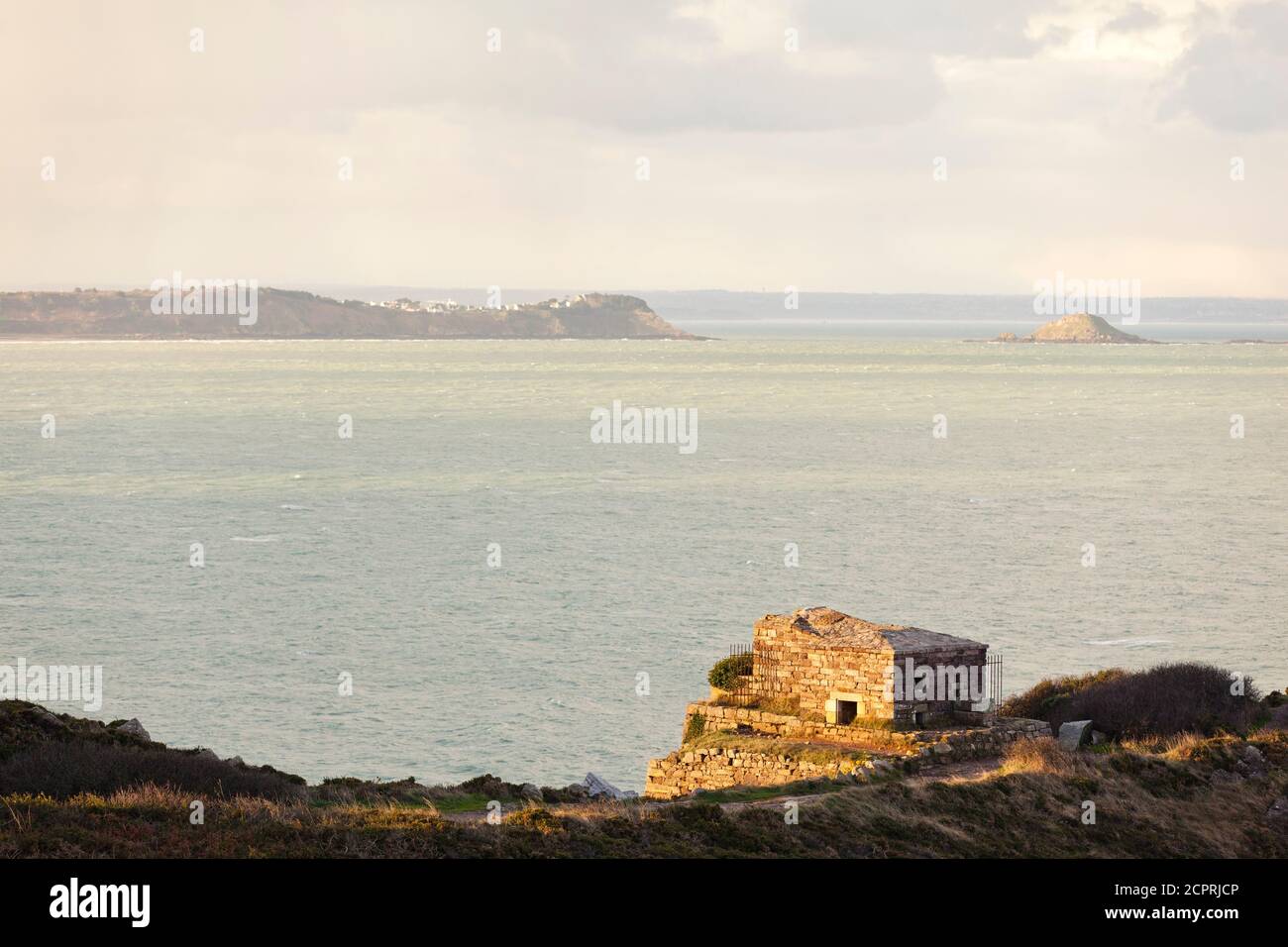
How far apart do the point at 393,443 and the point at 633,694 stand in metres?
93.3

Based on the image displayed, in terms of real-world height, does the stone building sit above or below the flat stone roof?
below

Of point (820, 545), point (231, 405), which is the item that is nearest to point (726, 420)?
point (231, 405)

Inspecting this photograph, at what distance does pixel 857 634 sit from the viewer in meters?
33.7

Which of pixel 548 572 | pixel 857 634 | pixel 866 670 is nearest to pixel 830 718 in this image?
pixel 866 670

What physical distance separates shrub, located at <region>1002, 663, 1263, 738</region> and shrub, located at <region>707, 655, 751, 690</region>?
7110 millimetres

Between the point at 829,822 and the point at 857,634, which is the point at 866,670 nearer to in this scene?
the point at 857,634

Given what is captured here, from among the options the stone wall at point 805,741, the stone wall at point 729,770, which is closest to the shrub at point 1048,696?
the stone wall at point 805,741

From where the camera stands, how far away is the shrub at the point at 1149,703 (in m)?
37.7

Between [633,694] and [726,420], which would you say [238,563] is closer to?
[633,694]

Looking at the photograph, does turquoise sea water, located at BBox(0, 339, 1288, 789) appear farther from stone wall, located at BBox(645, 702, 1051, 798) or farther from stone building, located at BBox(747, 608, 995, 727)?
stone building, located at BBox(747, 608, 995, 727)

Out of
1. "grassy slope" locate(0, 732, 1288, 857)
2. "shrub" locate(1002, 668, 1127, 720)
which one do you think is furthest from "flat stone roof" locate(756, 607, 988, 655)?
"shrub" locate(1002, 668, 1127, 720)

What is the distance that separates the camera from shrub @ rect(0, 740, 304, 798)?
88.4ft

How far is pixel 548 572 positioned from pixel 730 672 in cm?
4320
